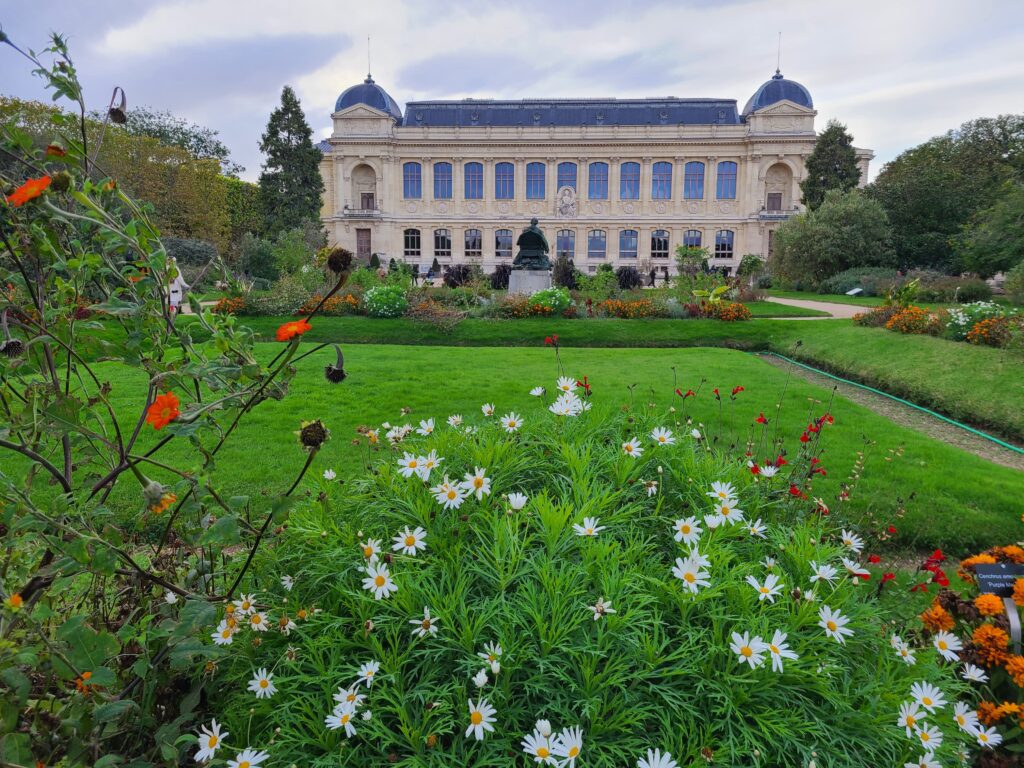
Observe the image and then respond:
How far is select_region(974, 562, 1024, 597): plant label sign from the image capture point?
249 cm

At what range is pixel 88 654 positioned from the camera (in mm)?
1432

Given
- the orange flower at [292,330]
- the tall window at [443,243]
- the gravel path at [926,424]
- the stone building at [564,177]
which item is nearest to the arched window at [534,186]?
the stone building at [564,177]

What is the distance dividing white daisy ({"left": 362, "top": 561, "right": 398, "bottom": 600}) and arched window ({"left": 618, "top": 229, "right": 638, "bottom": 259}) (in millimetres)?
52889

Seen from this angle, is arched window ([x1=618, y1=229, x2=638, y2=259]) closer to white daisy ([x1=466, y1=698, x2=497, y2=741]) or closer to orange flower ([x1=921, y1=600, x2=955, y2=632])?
orange flower ([x1=921, y1=600, x2=955, y2=632])

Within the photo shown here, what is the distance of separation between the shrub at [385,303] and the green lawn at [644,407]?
3.85 m

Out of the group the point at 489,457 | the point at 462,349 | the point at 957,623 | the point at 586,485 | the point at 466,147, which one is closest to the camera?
the point at 586,485

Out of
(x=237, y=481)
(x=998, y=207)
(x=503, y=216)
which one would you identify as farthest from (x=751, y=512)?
(x=503, y=216)

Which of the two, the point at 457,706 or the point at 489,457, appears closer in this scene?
the point at 457,706

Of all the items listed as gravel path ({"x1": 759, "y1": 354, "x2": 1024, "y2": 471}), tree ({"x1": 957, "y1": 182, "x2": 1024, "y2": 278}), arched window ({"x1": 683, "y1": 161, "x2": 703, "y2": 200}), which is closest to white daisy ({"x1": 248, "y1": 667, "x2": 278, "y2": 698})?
gravel path ({"x1": 759, "y1": 354, "x2": 1024, "y2": 471})

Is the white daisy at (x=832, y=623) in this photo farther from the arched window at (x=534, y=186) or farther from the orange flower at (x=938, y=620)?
the arched window at (x=534, y=186)

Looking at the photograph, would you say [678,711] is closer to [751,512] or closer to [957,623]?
[751,512]

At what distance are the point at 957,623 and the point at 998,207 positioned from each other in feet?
93.2

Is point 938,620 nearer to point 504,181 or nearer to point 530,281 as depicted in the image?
point 530,281

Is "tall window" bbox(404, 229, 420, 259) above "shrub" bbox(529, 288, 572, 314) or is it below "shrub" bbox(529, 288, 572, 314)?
above
